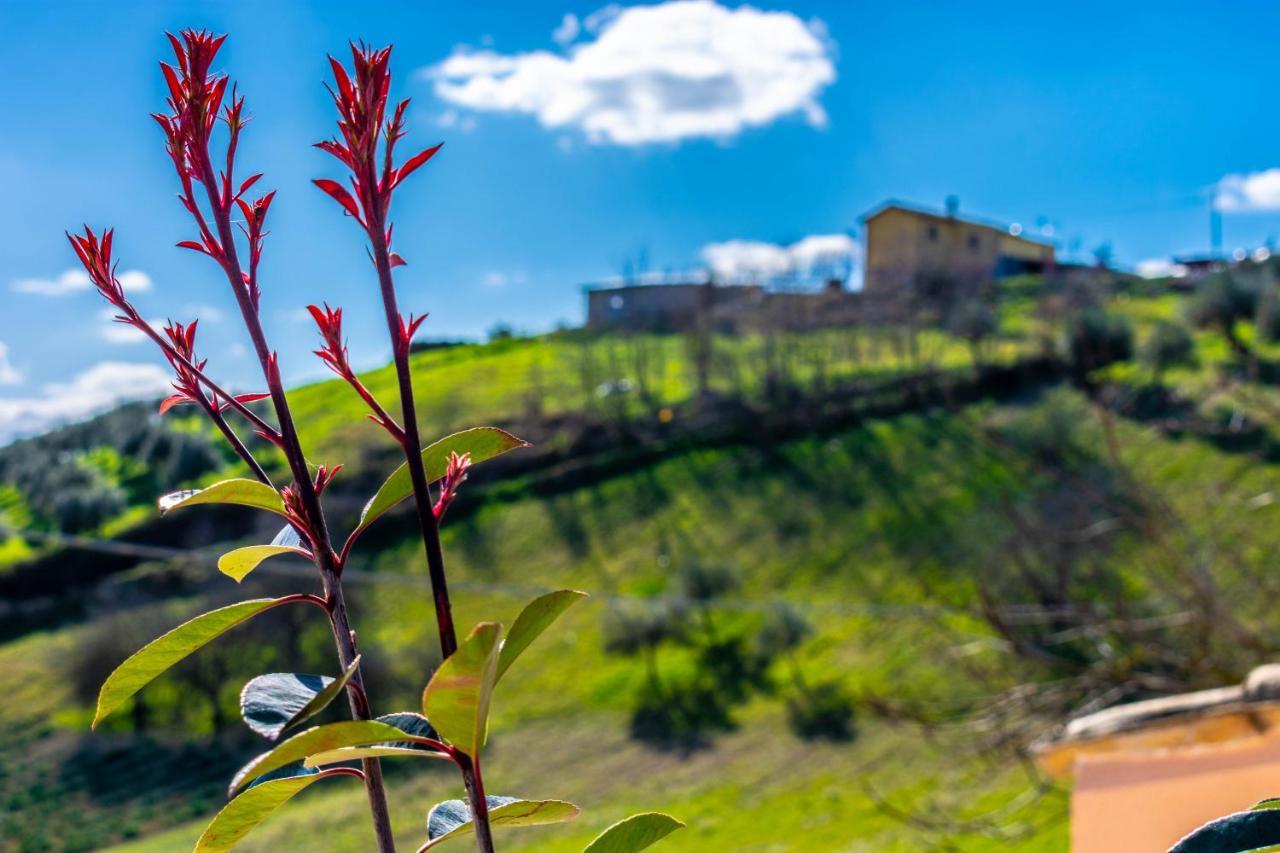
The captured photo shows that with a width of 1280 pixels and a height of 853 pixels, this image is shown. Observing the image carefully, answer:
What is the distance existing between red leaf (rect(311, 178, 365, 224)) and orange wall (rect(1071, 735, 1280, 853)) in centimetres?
167

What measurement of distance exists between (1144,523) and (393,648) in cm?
1615

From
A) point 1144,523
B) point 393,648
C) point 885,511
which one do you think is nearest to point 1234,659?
point 1144,523

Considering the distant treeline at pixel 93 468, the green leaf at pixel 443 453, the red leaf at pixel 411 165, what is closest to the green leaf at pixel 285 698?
the green leaf at pixel 443 453

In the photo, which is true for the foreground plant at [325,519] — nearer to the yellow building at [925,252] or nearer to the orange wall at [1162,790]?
the orange wall at [1162,790]

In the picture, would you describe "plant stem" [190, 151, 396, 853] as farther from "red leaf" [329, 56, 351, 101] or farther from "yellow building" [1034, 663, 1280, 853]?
"yellow building" [1034, 663, 1280, 853]

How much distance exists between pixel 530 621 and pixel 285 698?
0.12m

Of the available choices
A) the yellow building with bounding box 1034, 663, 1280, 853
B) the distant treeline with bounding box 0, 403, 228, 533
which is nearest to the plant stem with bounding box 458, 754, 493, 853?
the yellow building with bounding box 1034, 663, 1280, 853

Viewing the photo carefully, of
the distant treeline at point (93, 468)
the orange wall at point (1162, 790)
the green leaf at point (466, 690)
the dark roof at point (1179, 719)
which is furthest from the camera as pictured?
the distant treeline at point (93, 468)

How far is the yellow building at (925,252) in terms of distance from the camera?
2605cm

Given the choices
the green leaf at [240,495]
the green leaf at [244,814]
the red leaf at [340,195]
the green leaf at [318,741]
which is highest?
the red leaf at [340,195]

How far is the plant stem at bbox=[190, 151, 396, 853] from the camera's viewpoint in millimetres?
480

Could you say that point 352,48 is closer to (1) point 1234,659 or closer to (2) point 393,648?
(1) point 1234,659

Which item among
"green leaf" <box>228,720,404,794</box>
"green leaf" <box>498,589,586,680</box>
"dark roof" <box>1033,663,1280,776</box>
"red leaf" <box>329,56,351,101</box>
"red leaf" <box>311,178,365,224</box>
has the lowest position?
"dark roof" <box>1033,663,1280,776</box>

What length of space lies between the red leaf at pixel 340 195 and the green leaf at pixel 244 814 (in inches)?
11.1
